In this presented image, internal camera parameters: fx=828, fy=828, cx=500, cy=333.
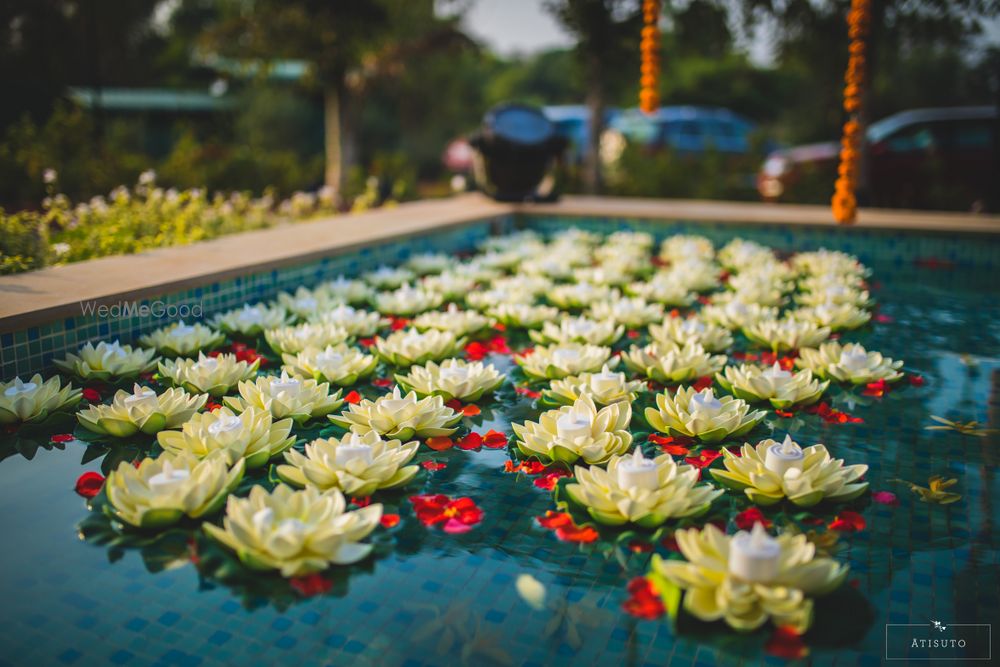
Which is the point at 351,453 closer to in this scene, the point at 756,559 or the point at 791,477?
the point at 756,559

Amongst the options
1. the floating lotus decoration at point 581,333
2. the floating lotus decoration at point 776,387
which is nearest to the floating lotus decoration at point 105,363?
the floating lotus decoration at point 581,333

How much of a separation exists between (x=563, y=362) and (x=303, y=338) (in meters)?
1.19

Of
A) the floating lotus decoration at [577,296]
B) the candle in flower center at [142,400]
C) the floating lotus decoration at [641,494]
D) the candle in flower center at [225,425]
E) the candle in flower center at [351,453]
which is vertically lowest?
the floating lotus decoration at [641,494]

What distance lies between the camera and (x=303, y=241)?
18.1ft

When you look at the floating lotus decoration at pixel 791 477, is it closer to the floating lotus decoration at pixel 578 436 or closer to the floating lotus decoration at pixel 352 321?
the floating lotus decoration at pixel 578 436

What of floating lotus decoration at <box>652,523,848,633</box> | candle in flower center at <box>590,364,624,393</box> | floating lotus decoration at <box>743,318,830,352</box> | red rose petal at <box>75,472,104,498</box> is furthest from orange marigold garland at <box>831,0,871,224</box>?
red rose petal at <box>75,472,104,498</box>

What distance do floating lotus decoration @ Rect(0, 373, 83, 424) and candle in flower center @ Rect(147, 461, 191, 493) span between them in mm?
903

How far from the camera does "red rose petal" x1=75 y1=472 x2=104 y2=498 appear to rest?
2.49m

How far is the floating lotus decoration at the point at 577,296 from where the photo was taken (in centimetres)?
479

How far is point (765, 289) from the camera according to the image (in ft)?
16.0

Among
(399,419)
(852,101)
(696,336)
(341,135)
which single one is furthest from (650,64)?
(341,135)

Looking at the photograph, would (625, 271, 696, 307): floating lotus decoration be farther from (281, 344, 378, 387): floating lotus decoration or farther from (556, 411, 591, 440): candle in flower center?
(556, 411, 591, 440): candle in flower center

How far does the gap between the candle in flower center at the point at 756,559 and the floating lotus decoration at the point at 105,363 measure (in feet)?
8.31

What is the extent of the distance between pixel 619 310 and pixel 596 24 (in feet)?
21.1
